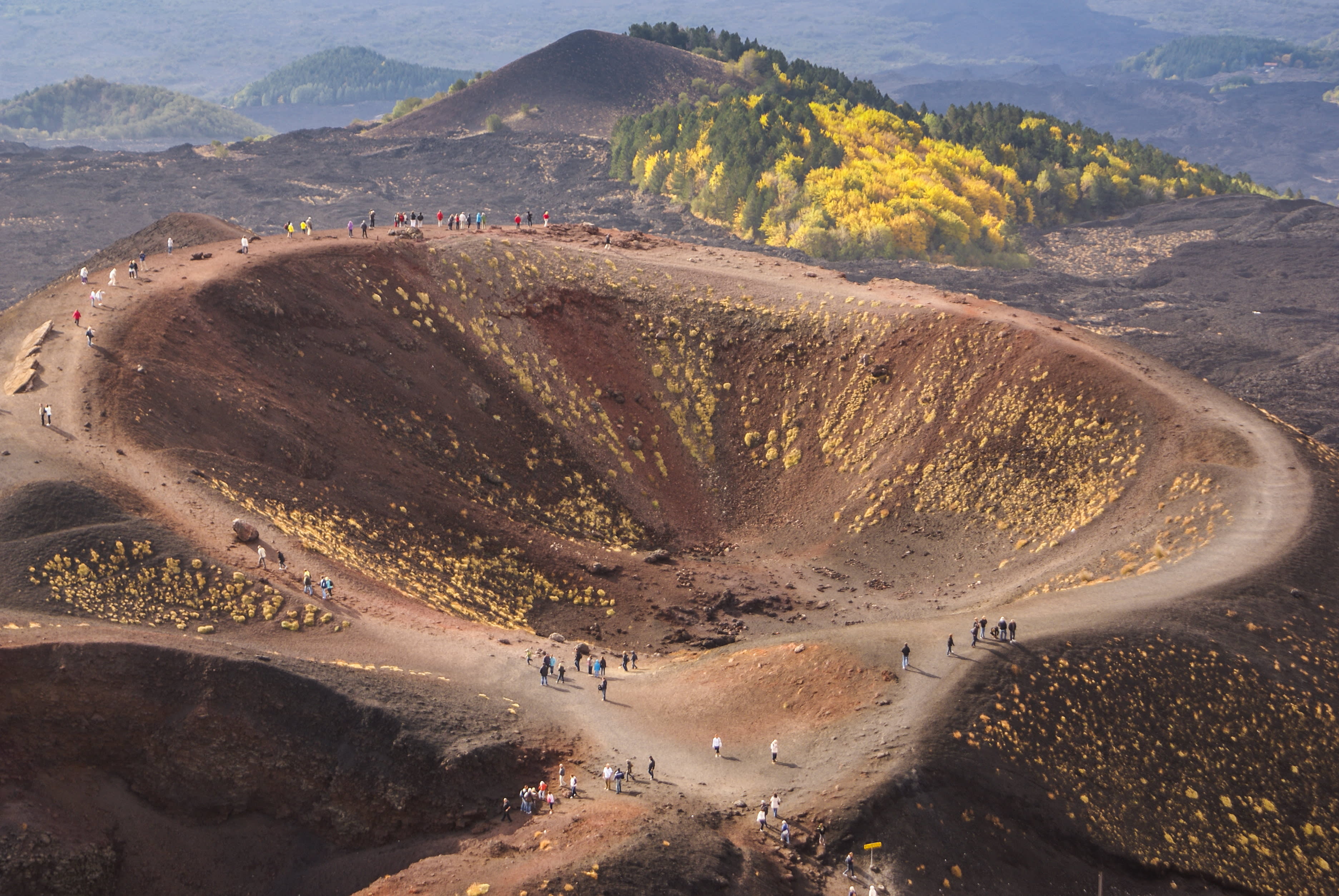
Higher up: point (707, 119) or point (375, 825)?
point (707, 119)

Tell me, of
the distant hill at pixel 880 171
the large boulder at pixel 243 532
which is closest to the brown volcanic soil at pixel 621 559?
the large boulder at pixel 243 532

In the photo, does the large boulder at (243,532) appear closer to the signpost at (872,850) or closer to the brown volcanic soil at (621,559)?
the brown volcanic soil at (621,559)

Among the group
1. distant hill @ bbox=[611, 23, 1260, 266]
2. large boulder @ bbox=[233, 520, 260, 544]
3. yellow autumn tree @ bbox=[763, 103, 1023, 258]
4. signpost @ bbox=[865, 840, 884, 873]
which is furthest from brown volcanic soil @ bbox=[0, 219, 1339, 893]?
distant hill @ bbox=[611, 23, 1260, 266]

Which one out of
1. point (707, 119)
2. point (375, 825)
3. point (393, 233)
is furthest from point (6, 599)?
point (707, 119)

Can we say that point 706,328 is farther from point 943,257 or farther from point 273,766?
point 943,257

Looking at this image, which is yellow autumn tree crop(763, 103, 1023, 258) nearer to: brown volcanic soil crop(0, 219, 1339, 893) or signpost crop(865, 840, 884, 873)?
brown volcanic soil crop(0, 219, 1339, 893)

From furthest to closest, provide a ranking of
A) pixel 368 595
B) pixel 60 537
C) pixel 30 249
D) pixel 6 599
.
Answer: pixel 30 249, pixel 368 595, pixel 60 537, pixel 6 599
